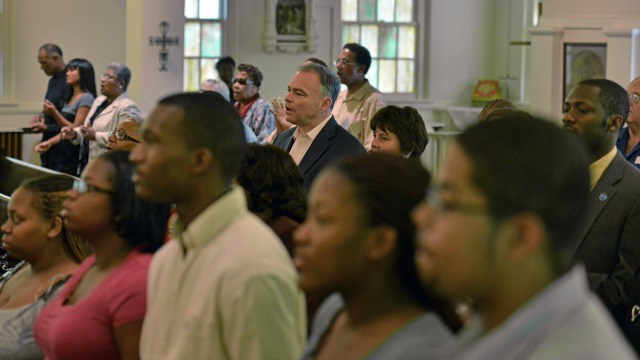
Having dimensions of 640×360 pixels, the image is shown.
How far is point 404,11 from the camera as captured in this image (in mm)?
14953

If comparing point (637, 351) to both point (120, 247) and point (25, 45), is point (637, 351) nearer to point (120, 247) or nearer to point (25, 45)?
point (120, 247)

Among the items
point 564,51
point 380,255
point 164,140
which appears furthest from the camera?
point 564,51

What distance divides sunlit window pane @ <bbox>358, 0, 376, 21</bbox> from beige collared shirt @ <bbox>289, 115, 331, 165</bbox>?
29.4 ft

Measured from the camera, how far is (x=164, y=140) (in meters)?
2.65

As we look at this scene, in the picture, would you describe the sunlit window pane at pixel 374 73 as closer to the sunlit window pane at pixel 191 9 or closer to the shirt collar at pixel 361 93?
the sunlit window pane at pixel 191 9

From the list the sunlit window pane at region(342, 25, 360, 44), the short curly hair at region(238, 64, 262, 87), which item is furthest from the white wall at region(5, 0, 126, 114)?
the short curly hair at region(238, 64, 262, 87)

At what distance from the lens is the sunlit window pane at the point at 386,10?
14859 mm

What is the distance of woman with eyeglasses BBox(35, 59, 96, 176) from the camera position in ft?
33.1

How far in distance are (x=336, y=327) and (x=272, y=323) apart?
24 centimetres

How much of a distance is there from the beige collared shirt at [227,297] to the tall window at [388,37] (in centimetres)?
1224

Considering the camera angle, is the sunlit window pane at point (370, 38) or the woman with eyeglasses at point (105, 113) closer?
the woman with eyeglasses at point (105, 113)

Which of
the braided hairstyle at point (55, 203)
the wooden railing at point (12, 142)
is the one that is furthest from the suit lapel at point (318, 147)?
the wooden railing at point (12, 142)

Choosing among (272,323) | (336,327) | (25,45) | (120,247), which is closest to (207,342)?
(272,323)

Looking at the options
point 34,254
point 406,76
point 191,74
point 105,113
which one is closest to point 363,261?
point 34,254
